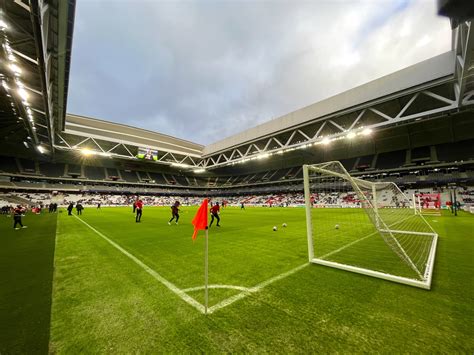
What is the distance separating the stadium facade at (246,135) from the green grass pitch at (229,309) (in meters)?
10.1

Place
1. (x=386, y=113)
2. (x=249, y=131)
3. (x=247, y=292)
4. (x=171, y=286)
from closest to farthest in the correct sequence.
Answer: (x=247, y=292)
(x=171, y=286)
(x=386, y=113)
(x=249, y=131)

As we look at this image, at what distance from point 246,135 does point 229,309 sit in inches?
1521

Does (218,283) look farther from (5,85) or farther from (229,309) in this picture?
(5,85)

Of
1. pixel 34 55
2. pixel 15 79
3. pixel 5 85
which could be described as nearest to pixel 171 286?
pixel 34 55

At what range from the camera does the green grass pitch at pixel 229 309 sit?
2398mm

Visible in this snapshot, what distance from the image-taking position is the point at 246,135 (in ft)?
132

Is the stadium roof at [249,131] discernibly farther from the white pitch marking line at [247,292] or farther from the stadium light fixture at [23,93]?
the white pitch marking line at [247,292]

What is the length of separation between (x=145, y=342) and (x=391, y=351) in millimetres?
2904

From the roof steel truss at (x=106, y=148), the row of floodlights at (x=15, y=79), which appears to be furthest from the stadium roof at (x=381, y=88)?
the row of floodlights at (x=15, y=79)

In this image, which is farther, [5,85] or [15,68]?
[5,85]

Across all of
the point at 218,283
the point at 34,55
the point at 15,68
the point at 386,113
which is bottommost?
the point at 218,283

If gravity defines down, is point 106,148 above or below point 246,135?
below

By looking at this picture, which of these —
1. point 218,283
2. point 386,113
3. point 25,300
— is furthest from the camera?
point 386,113

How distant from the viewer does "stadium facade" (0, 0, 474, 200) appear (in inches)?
420
